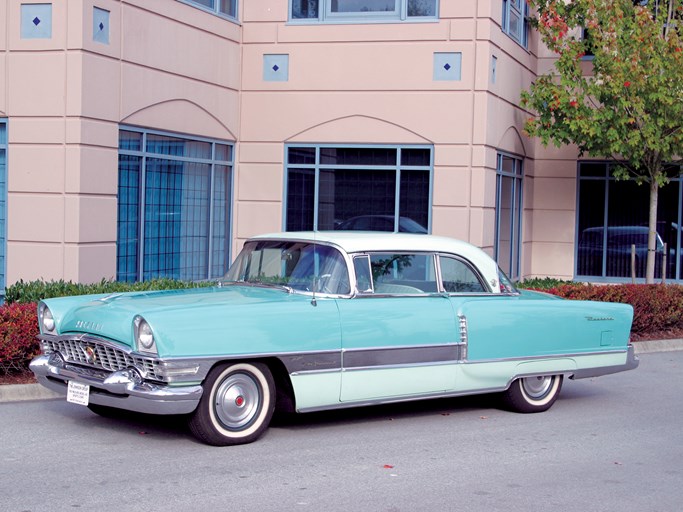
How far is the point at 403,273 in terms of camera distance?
7.89 meters

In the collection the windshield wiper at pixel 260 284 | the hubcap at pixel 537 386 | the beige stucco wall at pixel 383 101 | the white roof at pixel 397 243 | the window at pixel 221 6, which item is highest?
the window at pixel 221 6

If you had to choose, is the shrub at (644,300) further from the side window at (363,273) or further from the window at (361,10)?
the side window at (363,273)

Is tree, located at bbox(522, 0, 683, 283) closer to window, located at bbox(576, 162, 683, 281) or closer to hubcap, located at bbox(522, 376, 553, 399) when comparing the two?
window, located at bbox(576, 162, 683, 281)

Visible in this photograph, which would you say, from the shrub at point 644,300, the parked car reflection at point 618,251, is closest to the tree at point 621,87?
the parked car reflection at point 618,251

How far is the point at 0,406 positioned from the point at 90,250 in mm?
4143

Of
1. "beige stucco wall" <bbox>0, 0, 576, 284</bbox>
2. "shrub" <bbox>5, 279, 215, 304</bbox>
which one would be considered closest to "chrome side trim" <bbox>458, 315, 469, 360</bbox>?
"shrub" <bbox>5, 279, 215, 304</bbox>

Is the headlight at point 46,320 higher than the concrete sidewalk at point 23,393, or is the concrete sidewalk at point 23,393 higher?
the headlight at point 46,320

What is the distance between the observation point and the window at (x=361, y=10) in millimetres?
15305

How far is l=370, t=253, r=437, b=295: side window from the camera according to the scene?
775cm

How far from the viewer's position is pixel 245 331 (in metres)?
6.86

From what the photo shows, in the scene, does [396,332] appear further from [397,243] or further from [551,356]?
[551,356]

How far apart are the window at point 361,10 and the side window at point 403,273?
808cm

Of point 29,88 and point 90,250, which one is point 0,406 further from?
point 29,88

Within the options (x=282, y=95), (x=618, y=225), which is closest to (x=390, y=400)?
(x=282, y=95)
